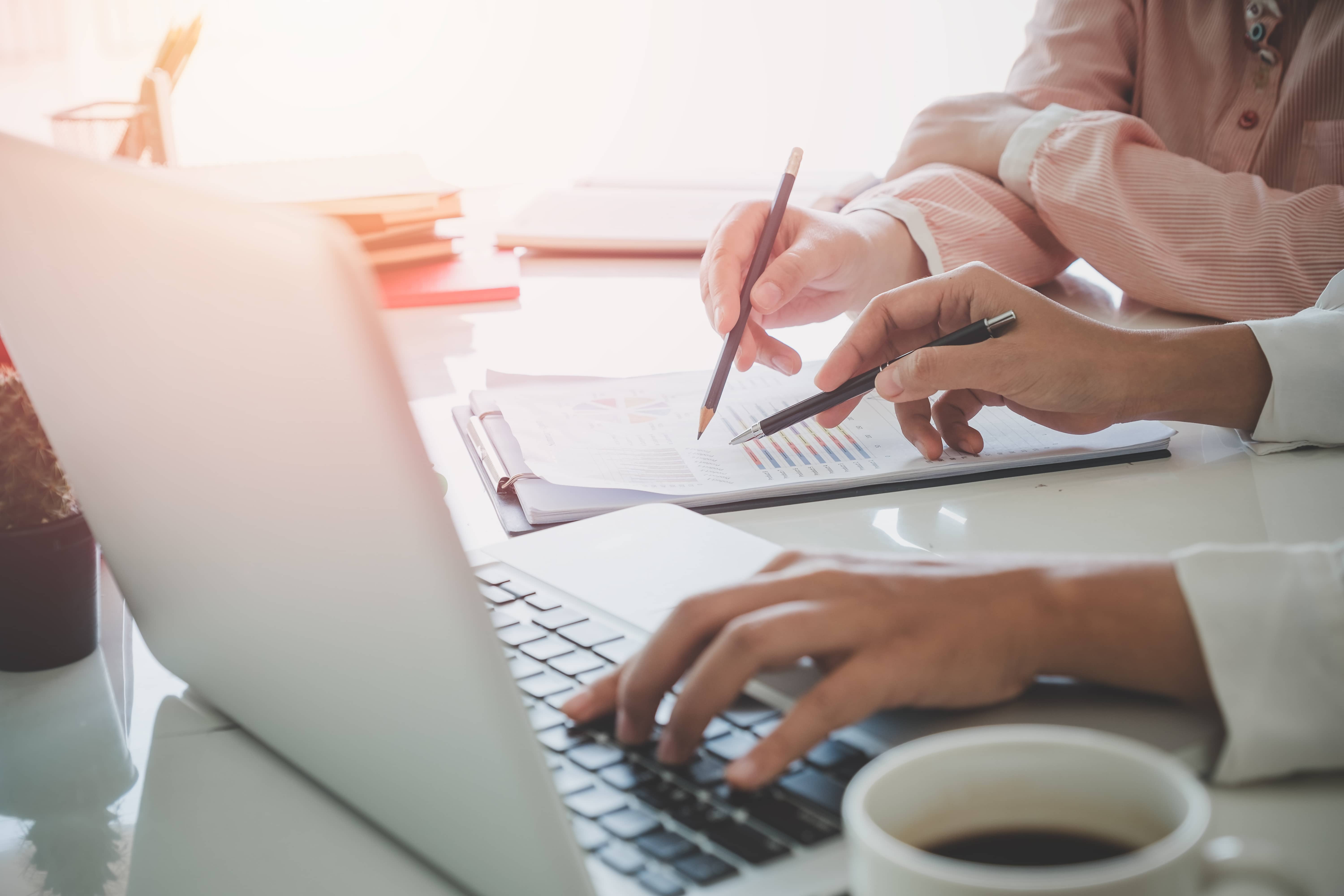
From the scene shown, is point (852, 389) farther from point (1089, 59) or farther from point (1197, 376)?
point (1089, 59)

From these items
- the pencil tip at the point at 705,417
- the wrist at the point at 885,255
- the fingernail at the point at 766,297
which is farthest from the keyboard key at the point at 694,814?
the wrist at the point at 885,255

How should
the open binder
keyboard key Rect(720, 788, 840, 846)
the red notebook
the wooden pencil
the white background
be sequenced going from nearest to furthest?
keyboard key Rect(720, 788, 840, 846)
the open binder
the wooden pencil
the red notebook
the white background

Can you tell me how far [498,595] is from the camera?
0.54 meters

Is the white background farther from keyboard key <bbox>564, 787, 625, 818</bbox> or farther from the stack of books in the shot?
keyboard key <bbox>564, 787, 625, 818</bbox>

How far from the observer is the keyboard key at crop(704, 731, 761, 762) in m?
0.39

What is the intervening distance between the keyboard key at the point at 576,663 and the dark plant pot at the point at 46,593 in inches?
9.6

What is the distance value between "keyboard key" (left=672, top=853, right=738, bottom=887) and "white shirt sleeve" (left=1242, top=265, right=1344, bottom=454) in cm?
58

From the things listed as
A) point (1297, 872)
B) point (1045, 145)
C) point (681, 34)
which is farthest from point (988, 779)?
point (681, 34)

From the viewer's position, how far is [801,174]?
1650 mm

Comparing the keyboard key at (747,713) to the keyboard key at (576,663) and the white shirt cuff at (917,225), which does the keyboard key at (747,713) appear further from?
the white shirt cuff at (917,225)

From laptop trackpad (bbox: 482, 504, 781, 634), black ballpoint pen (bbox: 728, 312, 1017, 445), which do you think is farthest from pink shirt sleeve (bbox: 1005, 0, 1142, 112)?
laptop trackpad (bbox: 482, 504, 781, 634)

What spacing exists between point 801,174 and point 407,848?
1.41 meters

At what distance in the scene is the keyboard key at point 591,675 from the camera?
0.45 metres

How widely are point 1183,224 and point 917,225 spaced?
0.24 m
